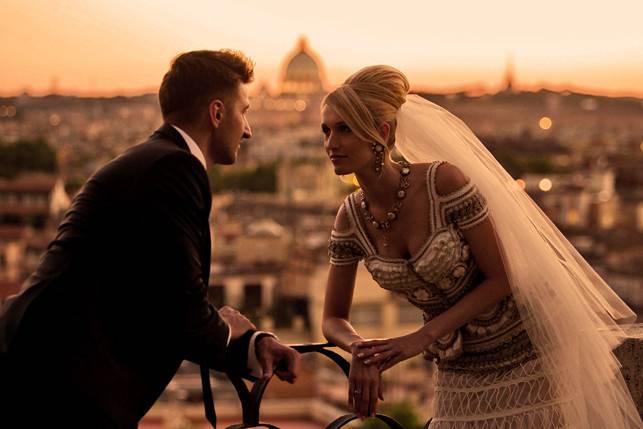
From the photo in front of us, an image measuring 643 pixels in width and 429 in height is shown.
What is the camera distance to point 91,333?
4.86ft

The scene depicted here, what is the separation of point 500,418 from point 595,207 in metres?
47.5

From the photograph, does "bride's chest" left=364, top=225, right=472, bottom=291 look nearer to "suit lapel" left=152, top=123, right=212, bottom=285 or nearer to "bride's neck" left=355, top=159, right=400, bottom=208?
"bride's neck" left=355, top=159, right=400, bottom=208

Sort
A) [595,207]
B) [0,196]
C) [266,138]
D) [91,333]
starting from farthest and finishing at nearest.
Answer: [266,138] → [595,207] → [0,196] → [91,333]

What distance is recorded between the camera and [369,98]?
1739 millimetres

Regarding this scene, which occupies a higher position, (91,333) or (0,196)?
(91,333)

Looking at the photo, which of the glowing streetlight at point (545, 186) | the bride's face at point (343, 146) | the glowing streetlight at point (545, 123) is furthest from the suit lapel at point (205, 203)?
the glowing streetlight at point (545, 123)

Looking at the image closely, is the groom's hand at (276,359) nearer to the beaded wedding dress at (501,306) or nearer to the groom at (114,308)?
the groom at (114,308)

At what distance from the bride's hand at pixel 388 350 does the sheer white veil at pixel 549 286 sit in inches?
5.9

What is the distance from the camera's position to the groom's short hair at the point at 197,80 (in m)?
1.60

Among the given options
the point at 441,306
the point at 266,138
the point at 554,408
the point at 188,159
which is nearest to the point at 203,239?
the point at 188,159

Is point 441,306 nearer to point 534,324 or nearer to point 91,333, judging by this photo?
point 534,324

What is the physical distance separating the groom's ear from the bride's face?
16cm

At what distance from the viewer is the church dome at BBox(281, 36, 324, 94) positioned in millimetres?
90438

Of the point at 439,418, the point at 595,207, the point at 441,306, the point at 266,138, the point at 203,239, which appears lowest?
the point at 266,138
